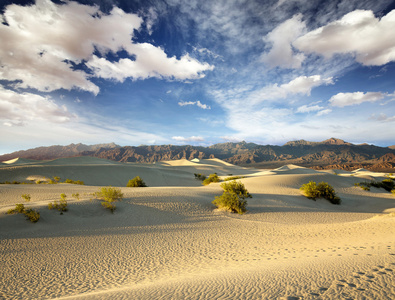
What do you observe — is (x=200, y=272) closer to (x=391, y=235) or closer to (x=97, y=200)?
(x=391, y=235)

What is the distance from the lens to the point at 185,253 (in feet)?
21.6

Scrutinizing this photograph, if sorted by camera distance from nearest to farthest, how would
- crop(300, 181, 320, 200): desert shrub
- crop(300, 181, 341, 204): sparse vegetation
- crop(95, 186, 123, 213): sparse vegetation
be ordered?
crop(95, 186, 123, 213): sparse vegetation < crop(300, 181, 341, 204): sparse vegetation < crop(300, 181, 320, 200): desert shrub

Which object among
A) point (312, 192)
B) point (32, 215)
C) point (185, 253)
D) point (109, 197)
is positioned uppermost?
point (109, 197)

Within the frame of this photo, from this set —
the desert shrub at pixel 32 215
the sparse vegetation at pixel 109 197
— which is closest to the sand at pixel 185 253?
the desert shrub at pixel 32 215

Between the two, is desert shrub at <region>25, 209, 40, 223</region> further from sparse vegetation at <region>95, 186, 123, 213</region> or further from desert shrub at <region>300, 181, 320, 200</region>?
desert shrub at <region>300, 181, 320, 200</region>

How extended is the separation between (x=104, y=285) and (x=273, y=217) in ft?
33.0

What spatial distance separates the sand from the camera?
3.43 meters

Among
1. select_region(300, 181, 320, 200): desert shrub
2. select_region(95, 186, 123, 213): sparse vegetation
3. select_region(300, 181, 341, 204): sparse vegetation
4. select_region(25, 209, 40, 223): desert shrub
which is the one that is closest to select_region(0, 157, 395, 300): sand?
select_region(25, 209, 40, 223): desert shrub

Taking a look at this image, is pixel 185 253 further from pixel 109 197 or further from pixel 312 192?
pixel 312 192

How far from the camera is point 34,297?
4.10 meters

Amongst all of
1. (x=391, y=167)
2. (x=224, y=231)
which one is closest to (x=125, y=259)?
(x=224, y=231)

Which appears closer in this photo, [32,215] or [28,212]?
[32,215]

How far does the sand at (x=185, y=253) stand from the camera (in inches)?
135

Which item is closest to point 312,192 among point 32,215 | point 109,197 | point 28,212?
point 109,197
